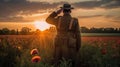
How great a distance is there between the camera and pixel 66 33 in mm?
9984

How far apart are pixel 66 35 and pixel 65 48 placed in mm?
416

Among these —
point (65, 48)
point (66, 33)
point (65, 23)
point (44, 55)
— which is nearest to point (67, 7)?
point (65, 23)

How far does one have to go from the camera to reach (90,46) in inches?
504

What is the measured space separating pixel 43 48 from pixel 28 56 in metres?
1.64

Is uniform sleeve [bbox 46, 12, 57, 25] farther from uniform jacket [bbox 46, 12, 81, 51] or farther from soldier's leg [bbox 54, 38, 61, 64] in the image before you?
soldier's leg [bbox 54, 38, 61, 64]

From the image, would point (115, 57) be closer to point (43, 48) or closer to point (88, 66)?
point (88, 66)

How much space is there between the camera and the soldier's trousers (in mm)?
10016

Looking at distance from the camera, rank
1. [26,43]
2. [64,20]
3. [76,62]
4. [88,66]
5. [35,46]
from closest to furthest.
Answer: [64,20] < [76,62] < [88,66] < [35,46] < [26,43]

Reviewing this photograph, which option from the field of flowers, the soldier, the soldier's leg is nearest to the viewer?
the field of flowers

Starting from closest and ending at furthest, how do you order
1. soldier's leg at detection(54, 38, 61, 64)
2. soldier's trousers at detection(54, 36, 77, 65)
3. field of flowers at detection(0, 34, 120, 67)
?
field of flowers at detection(0, 34, 120, 67) → soldier's trousers at detection(54, 36, 77, 65) → soldier's leg at detection(54, 38, 61, 64)

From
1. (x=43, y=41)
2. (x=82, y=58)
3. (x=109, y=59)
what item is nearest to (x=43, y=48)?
(x=43, y=41)

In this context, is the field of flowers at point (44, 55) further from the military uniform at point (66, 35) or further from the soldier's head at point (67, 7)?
the soldier's head at point (67, 7)

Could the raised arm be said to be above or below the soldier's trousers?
above

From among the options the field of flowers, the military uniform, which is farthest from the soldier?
the field of flowers
